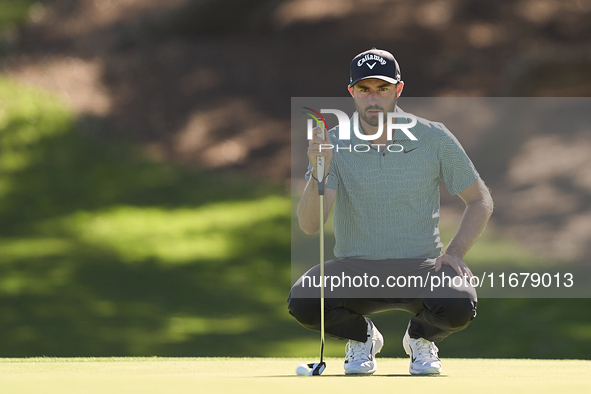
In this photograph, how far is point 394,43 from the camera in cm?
1152

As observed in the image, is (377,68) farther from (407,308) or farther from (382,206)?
(407,308)

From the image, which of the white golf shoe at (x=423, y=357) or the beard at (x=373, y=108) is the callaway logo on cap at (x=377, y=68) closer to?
the beard at (x=373, y=108)

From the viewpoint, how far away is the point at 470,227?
3383 mm

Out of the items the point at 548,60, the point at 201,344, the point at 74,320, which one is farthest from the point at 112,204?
the point at 548,60

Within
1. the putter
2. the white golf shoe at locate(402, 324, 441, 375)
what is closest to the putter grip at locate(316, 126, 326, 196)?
the putter

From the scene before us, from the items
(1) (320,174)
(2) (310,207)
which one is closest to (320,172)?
(1) (320,174)

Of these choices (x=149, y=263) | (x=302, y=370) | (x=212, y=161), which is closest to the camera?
(x=302, y=370)

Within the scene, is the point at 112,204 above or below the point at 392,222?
above

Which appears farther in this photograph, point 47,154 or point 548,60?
point 548,60

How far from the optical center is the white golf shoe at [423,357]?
322cm

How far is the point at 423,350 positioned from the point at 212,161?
672cm

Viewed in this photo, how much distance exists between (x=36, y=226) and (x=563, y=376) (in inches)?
243

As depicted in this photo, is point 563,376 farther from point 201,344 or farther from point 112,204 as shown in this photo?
point 112,204

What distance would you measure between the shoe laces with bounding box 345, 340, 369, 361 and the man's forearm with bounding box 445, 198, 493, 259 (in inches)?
17.3
